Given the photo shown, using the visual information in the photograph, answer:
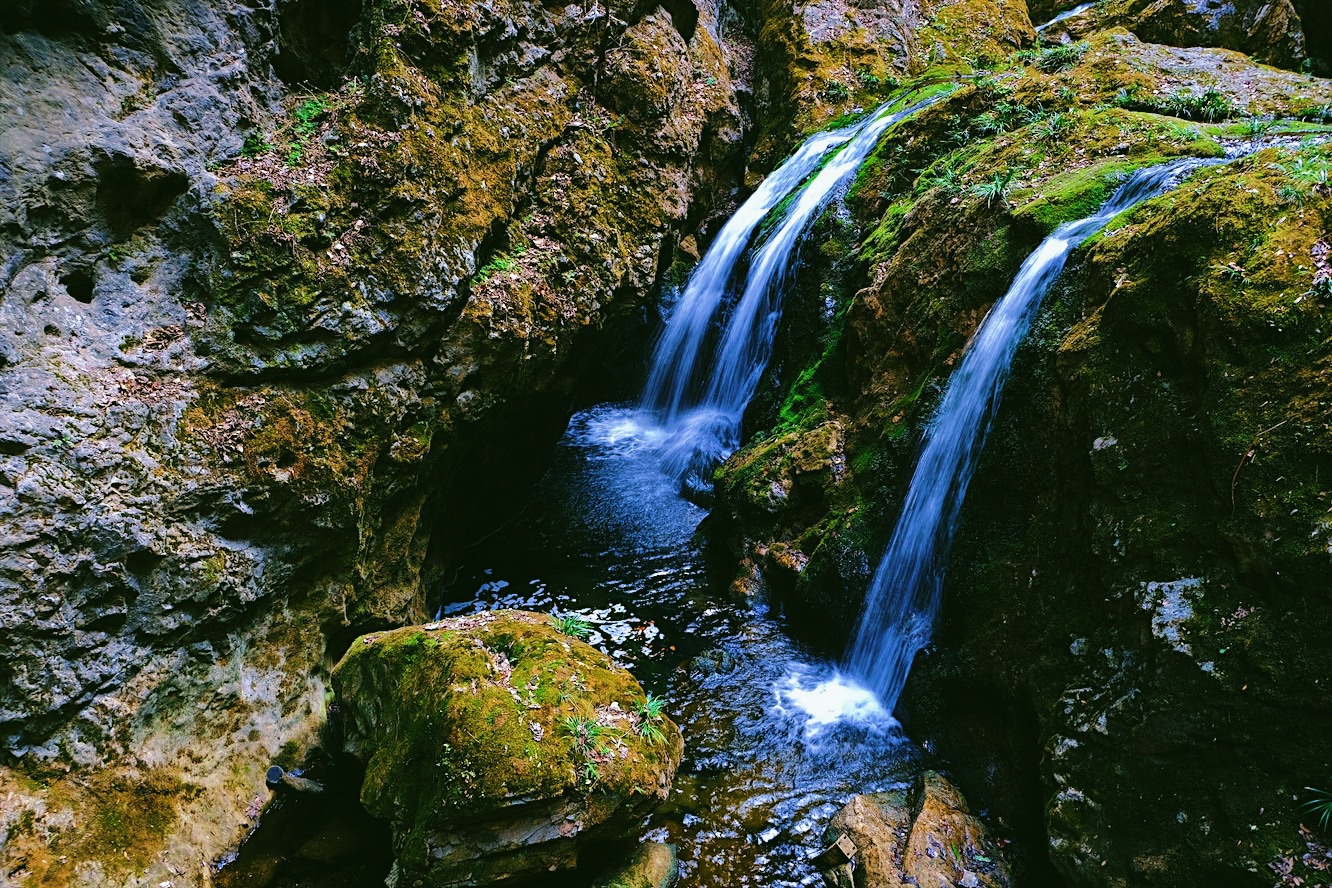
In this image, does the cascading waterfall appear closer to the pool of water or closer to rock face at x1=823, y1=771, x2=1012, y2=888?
the pool of water

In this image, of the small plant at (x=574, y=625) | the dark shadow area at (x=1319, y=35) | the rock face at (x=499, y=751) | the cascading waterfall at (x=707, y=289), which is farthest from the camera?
the cascading waterfall at (x=707, y=289)

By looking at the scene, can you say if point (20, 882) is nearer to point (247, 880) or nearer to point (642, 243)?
point (247, 880)

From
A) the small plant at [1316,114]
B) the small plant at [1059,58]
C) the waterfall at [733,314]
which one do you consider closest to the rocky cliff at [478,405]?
the small plant at [1316,114]

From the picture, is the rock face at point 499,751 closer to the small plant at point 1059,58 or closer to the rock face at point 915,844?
the rock face at point 915,844

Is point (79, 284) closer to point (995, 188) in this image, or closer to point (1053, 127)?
point (995, 188)

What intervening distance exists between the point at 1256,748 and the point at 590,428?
9.83 metres

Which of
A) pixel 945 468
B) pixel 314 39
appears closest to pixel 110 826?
pixel 314 39

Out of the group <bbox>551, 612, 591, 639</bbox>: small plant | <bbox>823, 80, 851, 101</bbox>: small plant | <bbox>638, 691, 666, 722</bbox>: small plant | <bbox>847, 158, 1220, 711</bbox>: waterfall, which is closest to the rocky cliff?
<bbox>847, 158, 1220, 711</bbox>: waterfall

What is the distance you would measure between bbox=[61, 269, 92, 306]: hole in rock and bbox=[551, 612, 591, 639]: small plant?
3.92 m

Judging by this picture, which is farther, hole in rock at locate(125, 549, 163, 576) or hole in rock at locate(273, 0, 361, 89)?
hole in rock at locate(273, 0, 361, 89)

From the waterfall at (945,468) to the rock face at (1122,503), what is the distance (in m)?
0.17

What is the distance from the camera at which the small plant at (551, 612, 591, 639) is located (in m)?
5.76

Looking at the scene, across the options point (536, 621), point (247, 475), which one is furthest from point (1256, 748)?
point (247, 475)

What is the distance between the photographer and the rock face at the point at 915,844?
407 centimetres
